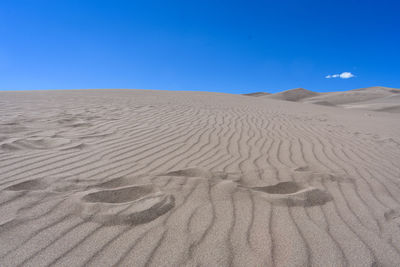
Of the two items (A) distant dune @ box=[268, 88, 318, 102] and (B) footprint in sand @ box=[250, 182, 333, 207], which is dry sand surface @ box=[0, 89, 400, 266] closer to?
(B) footprint in sand @ box=[250, 182, 333, 207]

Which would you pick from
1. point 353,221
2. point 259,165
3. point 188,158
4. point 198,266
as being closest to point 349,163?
point 259,165

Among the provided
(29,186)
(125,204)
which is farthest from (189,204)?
(29,186)

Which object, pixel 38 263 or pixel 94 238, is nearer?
pixel 38 263

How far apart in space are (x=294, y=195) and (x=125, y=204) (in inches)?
62.2

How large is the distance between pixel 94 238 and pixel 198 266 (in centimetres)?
73

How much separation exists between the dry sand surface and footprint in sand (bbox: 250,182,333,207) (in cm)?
1

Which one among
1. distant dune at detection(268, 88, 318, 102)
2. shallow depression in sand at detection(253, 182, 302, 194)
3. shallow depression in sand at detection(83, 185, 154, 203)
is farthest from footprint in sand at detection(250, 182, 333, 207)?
distant dune at detection(268, 88, 318, 102)

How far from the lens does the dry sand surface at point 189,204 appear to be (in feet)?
4.83

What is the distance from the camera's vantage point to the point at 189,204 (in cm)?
201

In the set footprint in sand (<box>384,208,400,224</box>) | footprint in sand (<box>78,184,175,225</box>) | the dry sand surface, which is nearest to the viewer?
the dry sand surface

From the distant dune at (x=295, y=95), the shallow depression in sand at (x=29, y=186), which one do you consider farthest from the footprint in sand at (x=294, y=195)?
the distant dune at (x=295, y=95)

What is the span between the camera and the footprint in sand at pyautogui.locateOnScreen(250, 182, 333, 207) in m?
2.12

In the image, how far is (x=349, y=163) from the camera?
3389mm

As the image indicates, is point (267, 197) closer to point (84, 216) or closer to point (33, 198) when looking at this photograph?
point (84, 216)
